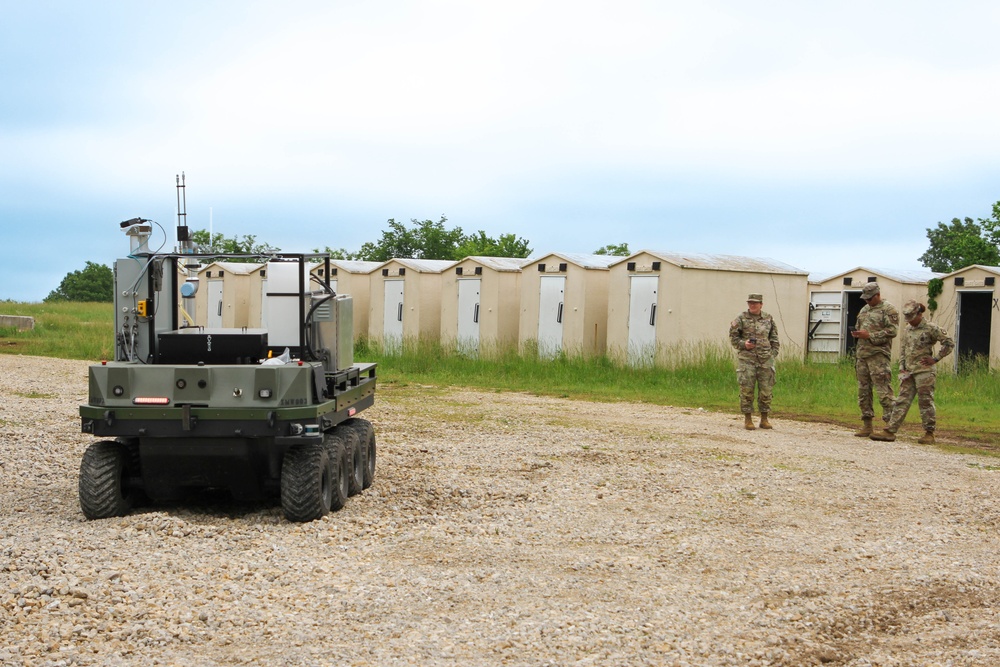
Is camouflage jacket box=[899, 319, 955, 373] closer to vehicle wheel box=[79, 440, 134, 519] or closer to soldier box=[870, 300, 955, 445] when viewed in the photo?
soldier box=[870, 300, 955, 445]

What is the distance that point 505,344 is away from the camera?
22484 mm

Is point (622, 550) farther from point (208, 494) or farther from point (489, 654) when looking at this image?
point (208, 494)

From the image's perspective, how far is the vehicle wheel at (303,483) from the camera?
287 inches

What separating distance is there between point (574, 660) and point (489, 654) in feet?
1.20

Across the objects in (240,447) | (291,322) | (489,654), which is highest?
(291,322)

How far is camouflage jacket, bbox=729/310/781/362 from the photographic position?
42.5 feet

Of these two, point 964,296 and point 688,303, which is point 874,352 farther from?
point 964,296

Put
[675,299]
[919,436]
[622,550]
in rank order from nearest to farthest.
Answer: [622,550]
[919,436]
[675,299]

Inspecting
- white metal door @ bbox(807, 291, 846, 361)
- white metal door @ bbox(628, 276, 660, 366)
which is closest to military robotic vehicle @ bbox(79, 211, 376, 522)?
white metal door @ bbox(628, 276, 660, 366)

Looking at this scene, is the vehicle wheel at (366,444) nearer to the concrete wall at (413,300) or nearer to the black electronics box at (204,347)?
the black electronics box at (204,347)

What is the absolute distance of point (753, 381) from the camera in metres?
13.0

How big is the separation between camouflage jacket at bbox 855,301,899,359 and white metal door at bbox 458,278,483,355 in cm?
1127

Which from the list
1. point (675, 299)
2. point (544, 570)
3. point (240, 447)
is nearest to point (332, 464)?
point (240, 447)

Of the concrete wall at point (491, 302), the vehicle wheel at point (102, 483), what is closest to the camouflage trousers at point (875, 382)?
the vehicle wheel at point (102, 483)
